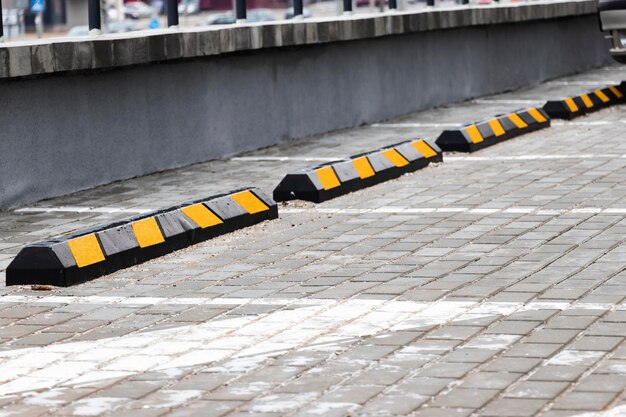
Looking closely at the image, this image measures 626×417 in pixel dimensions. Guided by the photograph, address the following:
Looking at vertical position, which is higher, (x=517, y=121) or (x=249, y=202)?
(x=249, y=202)

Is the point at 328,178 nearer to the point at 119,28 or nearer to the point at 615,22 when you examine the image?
the point at 615,22

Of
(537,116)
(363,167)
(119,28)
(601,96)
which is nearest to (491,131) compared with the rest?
(537,116)

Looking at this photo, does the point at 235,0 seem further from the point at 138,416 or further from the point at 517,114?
the point at 138,416

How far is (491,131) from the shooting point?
1554 cm

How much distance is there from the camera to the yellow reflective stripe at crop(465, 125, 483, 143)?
589 inches

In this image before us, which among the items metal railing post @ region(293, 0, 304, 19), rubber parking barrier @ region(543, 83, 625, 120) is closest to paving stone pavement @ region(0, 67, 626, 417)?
metal railing post @ region(293, 0, 304, 19)

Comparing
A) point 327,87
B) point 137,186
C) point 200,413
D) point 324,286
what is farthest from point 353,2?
point 200,413

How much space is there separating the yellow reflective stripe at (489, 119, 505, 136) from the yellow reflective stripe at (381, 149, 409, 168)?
98.8 inches

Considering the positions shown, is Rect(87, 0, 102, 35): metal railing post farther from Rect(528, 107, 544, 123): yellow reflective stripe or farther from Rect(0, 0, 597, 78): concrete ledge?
Rect(528, 107, 544, 123): yellow reflective stripe

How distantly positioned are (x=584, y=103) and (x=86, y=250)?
35.9 ft

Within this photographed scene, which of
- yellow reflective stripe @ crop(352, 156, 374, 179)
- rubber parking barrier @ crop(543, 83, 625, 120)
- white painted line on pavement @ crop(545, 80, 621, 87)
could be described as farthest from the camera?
white painted line on pavement @ crop(545, 80, 621, 87)

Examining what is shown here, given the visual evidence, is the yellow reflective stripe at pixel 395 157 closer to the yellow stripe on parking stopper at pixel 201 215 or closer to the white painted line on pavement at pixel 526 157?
the white painted line on pavement at pixel 526 157

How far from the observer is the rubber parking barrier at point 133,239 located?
332 inches

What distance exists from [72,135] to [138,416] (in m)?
6.97
